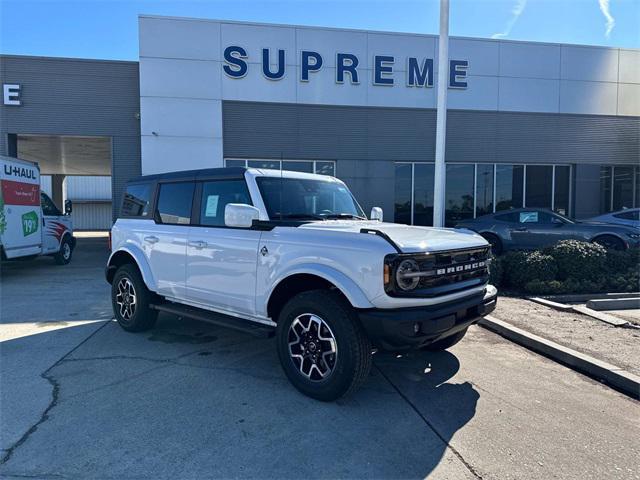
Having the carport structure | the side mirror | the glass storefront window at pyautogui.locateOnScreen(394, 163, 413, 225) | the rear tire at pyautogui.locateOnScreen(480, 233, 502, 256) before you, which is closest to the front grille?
the side mirror

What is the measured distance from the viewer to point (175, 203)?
533cm

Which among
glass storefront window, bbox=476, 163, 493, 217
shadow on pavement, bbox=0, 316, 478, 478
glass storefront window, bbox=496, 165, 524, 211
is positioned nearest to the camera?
shadow on pavement, bbox=0, 316, 478, 478

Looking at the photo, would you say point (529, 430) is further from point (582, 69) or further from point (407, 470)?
point (582, 69)

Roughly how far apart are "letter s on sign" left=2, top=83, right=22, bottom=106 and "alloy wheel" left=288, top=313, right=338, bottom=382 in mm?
15587

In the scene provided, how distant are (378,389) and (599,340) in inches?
121

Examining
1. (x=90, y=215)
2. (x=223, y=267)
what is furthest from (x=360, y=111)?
(x=90, y=215)

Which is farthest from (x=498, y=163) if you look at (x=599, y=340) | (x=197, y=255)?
(x=197, y=255)

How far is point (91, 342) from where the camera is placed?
211 inches

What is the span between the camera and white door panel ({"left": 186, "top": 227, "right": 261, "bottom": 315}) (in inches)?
169

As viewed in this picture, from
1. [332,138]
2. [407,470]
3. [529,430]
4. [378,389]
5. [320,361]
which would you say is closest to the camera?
[407,470]

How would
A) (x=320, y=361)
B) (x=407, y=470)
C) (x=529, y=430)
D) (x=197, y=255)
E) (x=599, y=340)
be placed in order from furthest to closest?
(x=599, y=340), (x=197, y=255), (x=320, y=361), (x=529, y=430), (x=407, y=470)

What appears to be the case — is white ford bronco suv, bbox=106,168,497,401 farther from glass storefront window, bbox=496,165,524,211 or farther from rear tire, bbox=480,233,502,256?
glass storefront window, bbox=496,165,524,211

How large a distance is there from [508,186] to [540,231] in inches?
254

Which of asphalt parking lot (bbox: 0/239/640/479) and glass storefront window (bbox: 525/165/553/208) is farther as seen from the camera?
glass storefront window (bbox: 525/165/553/208)
